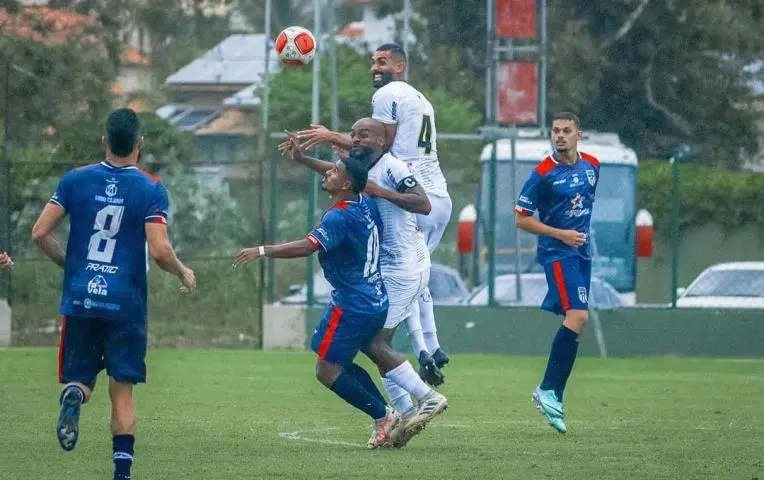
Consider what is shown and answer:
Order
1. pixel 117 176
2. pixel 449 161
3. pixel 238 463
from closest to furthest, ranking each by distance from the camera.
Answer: pixel 117 176, pixel 238 463, pixel 449 161

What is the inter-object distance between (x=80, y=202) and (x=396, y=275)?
10.9 ft

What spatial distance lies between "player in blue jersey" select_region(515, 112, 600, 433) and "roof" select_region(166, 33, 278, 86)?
185 ft

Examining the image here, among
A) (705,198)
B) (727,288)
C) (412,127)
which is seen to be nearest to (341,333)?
(412,127)

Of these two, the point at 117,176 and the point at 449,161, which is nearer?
the point at 117,176

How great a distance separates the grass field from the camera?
28.9 feet

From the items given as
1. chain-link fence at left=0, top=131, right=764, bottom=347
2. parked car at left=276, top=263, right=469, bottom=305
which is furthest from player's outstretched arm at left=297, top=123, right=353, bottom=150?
chain-link fence at left=0, top=131, right=764, bottom=347

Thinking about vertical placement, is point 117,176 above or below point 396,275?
above

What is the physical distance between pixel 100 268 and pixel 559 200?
418 centimetres

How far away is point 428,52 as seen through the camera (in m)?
47.2

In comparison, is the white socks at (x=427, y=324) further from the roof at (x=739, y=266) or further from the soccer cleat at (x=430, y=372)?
the roof at (x=739, y=266)

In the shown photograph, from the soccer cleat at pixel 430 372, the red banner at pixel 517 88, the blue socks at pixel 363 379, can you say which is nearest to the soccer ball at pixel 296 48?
the soccer cleat at pixel 430 372

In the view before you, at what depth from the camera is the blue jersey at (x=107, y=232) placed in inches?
316

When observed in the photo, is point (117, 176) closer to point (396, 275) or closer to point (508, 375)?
point (396, 275)

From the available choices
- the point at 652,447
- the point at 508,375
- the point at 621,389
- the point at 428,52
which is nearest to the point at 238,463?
the point at 652,447
